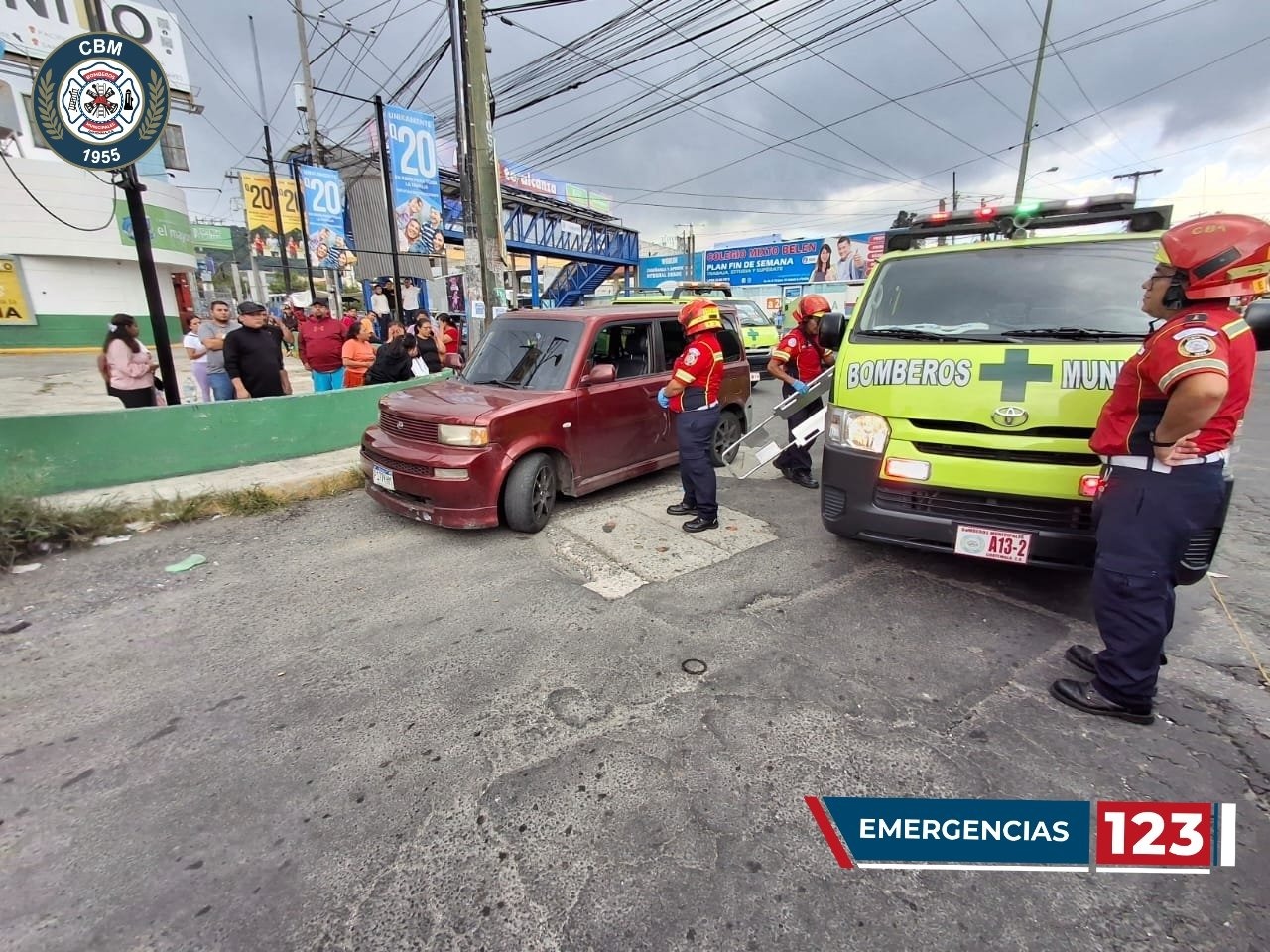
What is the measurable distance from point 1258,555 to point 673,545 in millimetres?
4144

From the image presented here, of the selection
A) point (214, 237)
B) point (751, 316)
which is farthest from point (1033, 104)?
point (214, 237)

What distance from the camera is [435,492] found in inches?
177

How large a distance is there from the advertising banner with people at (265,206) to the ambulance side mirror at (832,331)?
2262cm

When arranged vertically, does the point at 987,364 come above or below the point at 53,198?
below

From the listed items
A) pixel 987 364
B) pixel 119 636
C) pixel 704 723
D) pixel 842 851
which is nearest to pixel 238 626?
pixel 119 636

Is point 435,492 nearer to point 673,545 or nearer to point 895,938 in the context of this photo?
point 673,545

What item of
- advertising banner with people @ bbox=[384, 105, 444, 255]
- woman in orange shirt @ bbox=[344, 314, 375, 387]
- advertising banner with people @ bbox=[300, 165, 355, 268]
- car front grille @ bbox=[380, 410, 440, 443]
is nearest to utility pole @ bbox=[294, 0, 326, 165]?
advertising banner with people @ bbox=[300, 165, 355, 268]

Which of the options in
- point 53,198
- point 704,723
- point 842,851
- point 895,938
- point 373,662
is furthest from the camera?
point 53,198

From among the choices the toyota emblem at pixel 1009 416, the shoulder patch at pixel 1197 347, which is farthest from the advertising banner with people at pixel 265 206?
the shoulder patch at pixel 1197 347

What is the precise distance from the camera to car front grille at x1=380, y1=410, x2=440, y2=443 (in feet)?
15.0

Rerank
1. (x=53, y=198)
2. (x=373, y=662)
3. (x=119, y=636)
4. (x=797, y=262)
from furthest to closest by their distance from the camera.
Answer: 1. (x=797, y=262)
2. (x=53, y=198)
3. (x=119, y=636)
4. (x=373, y=662)

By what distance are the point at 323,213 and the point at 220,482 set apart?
43.7ft

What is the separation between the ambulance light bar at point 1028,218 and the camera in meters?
3.94

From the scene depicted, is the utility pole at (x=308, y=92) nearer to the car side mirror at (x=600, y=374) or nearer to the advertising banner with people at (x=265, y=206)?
the advertising banner with people at (x=265, y=206)
